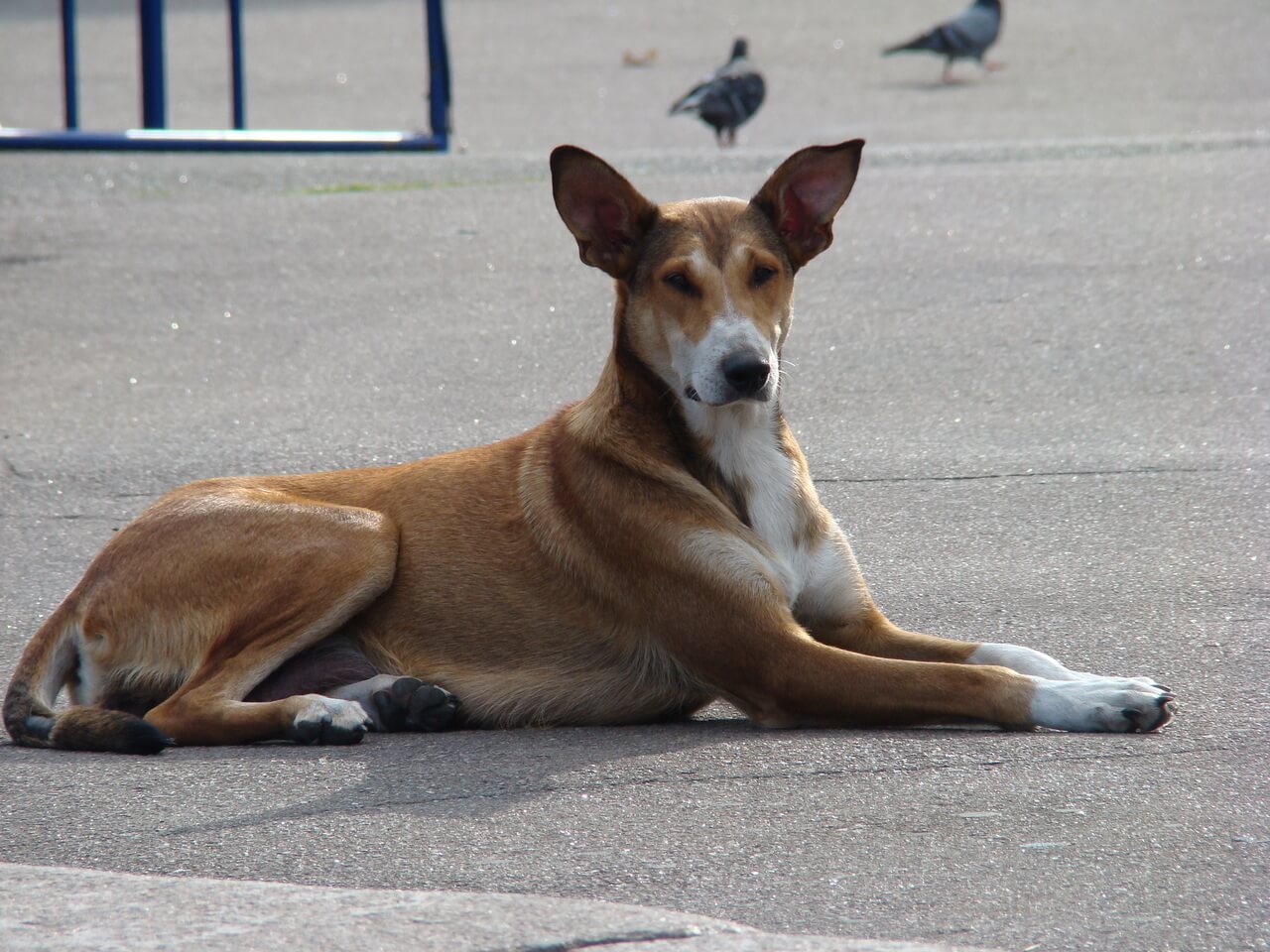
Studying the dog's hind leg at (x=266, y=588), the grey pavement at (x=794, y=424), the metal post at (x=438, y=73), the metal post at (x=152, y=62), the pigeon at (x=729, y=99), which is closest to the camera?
the grey pavement at (x=794, y=424)

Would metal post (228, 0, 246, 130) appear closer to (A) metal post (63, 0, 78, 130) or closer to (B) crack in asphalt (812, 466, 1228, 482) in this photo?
(A) metal post (63, 0, 78, 130)

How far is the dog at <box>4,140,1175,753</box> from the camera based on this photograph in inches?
187

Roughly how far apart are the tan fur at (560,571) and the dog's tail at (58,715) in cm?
1

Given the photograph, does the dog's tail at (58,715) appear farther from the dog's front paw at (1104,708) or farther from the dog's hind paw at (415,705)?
the dog's front paw at (1104,708)

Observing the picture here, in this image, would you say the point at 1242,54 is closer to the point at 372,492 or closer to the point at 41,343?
the point at 41,343

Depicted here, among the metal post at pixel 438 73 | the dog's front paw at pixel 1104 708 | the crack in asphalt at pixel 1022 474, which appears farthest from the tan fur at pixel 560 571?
the metal post at pixel 438 73

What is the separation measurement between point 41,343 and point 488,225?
2913mm

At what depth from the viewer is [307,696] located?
15.8ft

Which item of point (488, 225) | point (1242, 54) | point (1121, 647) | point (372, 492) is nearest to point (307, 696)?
point (372, 492)

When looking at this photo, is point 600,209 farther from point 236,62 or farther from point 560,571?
point 236,62

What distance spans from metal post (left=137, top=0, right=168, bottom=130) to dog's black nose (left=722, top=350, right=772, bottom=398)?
32.8 feet

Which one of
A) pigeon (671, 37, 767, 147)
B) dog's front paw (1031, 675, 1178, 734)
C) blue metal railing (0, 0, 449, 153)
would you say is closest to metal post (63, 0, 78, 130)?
blue metal railing (0, 0, 449, 153)

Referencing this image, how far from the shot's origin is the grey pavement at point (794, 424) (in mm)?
3541

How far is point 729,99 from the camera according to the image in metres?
14.1
